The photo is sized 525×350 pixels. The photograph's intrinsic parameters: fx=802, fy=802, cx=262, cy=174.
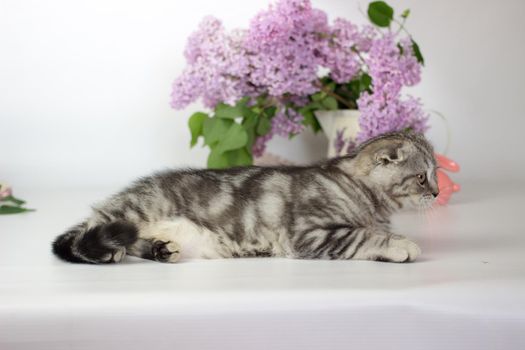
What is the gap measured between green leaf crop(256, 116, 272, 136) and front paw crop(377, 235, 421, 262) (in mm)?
1067

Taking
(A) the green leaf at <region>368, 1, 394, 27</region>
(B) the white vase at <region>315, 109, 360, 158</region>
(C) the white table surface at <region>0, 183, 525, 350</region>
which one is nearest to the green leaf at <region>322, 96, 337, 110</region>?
(B) the white vase at <region>315, 109, 360, 158</region>

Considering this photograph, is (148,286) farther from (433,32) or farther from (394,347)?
(433,32)

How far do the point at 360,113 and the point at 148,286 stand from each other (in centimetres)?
125

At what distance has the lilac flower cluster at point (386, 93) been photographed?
2531mm

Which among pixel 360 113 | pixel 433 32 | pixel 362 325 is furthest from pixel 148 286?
pixel 433 32

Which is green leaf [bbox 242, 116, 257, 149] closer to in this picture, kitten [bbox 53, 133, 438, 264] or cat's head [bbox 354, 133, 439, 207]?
kitten [bbox 53, 133, 438, 264]

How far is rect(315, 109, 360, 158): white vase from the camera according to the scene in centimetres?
279

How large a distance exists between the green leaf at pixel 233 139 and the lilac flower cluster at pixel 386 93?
40cm

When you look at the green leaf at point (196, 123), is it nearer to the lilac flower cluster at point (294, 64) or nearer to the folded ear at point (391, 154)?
the lilac flower cluster at point (294, 64)

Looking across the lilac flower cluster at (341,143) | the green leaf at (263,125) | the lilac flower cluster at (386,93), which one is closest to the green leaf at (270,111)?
the green leaf at (263,125)

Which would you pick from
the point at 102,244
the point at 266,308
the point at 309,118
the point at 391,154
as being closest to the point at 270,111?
the point at 309,118

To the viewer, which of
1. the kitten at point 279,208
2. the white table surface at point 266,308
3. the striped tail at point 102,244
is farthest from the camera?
the kitten at point 279,208

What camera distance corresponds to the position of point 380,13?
9.02ft

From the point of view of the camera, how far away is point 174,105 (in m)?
2.72
